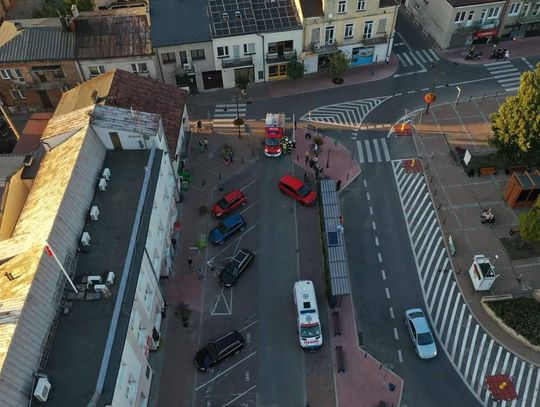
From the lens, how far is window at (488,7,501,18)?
73.8m

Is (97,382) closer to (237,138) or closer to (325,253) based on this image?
(325,253)

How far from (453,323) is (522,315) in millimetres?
6628

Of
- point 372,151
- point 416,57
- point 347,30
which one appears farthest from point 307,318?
point 416,57

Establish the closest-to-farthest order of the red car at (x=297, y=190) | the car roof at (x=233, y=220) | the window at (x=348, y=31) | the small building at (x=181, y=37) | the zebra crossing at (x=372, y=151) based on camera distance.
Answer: the car roof at (x=233, y=220), the red car at (x=297, y=190), the zebra crossing at (x=372, y=151), the small building at (x=181, y=37), the window at (x=348, y=31)

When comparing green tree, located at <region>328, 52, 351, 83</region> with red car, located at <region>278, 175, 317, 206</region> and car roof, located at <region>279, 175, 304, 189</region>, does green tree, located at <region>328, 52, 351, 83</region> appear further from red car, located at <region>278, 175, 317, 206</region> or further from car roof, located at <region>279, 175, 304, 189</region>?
red car, located at <region>278, 175, 317, 206</region>

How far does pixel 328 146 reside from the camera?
63781 mm

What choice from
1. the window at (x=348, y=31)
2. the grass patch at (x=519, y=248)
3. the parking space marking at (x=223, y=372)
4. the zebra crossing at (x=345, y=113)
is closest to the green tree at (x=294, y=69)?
the zebra crossing at (x=345, y=113)

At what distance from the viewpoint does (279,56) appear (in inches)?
2795

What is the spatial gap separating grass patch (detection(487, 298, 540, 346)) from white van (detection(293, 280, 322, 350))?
1795 cm

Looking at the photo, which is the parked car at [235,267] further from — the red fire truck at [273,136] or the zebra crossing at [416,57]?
the zebra crossing at [416,57]

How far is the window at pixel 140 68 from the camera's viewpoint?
67125 mm

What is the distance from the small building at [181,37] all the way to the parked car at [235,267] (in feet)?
108

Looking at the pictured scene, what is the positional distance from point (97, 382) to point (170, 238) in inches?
860

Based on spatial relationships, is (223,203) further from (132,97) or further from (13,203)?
(13,203)
